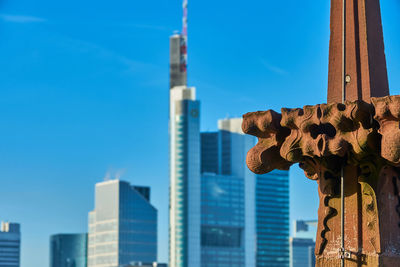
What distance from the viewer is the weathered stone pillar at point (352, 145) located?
13.8 m

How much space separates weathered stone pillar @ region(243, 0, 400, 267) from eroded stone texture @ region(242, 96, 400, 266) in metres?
0.01

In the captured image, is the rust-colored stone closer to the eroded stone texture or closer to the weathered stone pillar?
the weathered stone pillar

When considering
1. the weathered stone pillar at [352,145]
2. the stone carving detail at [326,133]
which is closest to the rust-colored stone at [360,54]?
the weathered stone pillar at [352,145]

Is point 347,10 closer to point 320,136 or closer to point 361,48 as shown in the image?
point 361,48

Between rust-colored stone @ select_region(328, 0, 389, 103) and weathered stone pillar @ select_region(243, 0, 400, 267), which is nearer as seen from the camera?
weathered stone pillar @ select_region(243, 0, 400, 267)

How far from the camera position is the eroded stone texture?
13766mm

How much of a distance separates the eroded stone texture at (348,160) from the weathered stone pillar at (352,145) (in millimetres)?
13

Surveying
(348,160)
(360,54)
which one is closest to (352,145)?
(348,160)

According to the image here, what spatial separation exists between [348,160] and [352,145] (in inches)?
23.9

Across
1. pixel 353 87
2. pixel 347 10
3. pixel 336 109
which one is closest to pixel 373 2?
pixel 347 10

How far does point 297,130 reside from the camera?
14.3 metres

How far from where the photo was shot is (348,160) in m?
14.6

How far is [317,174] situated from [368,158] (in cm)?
100

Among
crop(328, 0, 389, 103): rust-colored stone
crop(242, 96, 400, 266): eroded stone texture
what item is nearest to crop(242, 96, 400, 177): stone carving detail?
crop(242, 96, 400, 266): eroded stone texture
